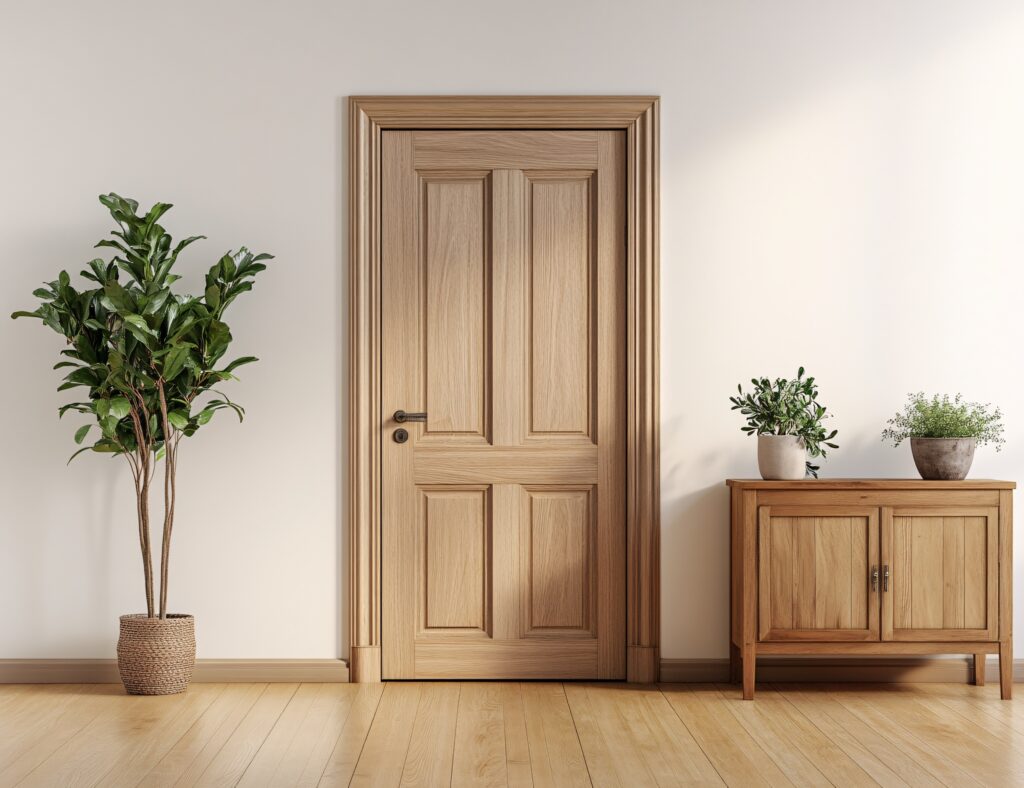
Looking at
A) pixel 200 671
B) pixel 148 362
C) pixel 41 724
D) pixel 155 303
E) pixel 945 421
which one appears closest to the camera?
pixel 41 724

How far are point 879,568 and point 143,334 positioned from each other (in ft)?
8.42

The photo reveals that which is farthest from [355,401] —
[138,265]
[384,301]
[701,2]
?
[701,2]

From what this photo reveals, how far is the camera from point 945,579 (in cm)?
337

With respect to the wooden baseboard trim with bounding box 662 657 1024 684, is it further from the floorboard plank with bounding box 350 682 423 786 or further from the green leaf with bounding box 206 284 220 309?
the green leaf with bounding box 206 284 220 309

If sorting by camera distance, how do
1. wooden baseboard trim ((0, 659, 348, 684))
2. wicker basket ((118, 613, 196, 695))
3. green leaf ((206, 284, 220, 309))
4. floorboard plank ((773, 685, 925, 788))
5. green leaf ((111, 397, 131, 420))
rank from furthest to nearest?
wooden baseboard trim ((0, 659, 348, 684)) < wicker basket ((118, 613, 196, 695)) < green leaf ((206, 284, 220, 309)) < green leaf ((111, 397, 131, 420)) < floorboard plank ((773, 685, 925, 788))

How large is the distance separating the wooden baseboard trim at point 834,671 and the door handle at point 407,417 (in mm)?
1287

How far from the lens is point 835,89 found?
3.71 m

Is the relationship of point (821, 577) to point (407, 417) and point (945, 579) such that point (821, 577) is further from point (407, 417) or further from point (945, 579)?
point (407, 417)

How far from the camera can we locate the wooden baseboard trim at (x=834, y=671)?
3662 mm

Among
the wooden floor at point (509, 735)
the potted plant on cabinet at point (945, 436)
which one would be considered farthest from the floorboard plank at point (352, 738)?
the potted plant on cabinet at point (945, 436)

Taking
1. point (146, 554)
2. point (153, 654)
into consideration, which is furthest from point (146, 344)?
point (153, 654)

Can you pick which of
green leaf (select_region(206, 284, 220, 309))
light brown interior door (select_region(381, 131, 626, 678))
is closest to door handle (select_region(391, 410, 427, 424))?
light brown interior door (select_region(381, 131, 626, 678))

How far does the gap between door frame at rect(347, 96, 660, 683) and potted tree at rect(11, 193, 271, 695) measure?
1.44 feet

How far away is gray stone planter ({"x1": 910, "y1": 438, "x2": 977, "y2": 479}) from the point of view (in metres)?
3.43
